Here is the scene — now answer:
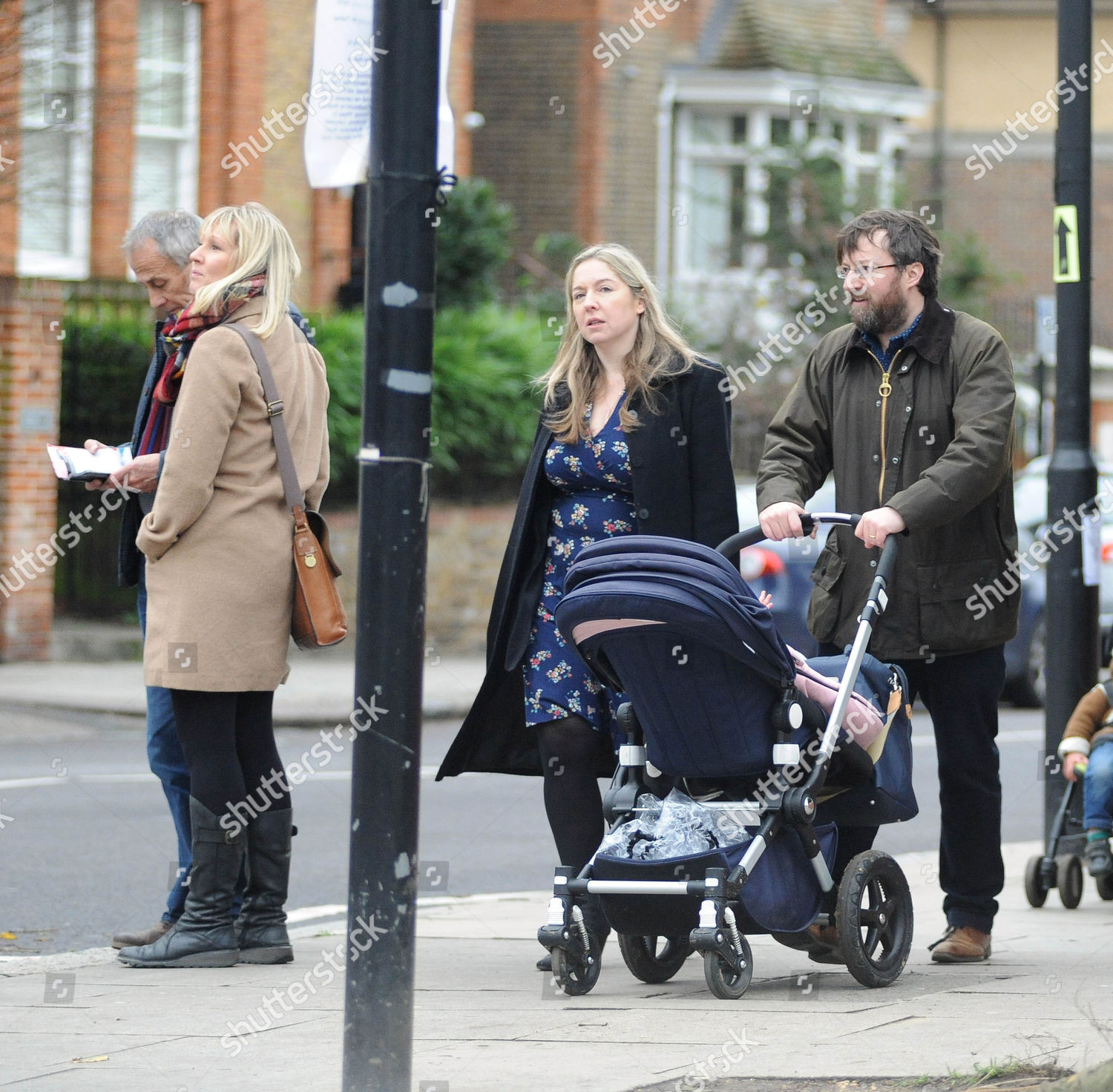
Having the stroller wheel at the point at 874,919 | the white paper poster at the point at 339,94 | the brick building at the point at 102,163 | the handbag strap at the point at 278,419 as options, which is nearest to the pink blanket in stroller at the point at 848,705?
the stroller wheel at the point at 874,919

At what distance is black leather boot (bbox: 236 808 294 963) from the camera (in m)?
5.79

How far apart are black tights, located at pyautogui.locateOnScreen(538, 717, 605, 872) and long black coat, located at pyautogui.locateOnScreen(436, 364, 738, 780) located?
0.34ft

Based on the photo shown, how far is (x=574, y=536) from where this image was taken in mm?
5590

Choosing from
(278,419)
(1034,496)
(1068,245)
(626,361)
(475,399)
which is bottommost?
(278,419)

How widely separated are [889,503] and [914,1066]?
1.66 metres

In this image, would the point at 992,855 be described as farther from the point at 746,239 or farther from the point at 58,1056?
the point at 746,239

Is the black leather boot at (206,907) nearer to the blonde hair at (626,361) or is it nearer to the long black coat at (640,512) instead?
the long black coat at (640,512)

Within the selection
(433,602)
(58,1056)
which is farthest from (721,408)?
(433,602)

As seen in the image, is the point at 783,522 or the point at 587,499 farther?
the point at 587,499

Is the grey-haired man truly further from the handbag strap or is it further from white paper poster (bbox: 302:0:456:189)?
white paper poster (bbox: 302:0:456:189)

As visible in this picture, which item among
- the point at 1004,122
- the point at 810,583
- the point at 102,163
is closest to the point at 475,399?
the point at 102,163

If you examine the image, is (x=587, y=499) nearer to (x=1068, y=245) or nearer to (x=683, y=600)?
(x=683, y=600)

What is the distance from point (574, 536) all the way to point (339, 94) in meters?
6.87

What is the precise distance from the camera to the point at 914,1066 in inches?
166
